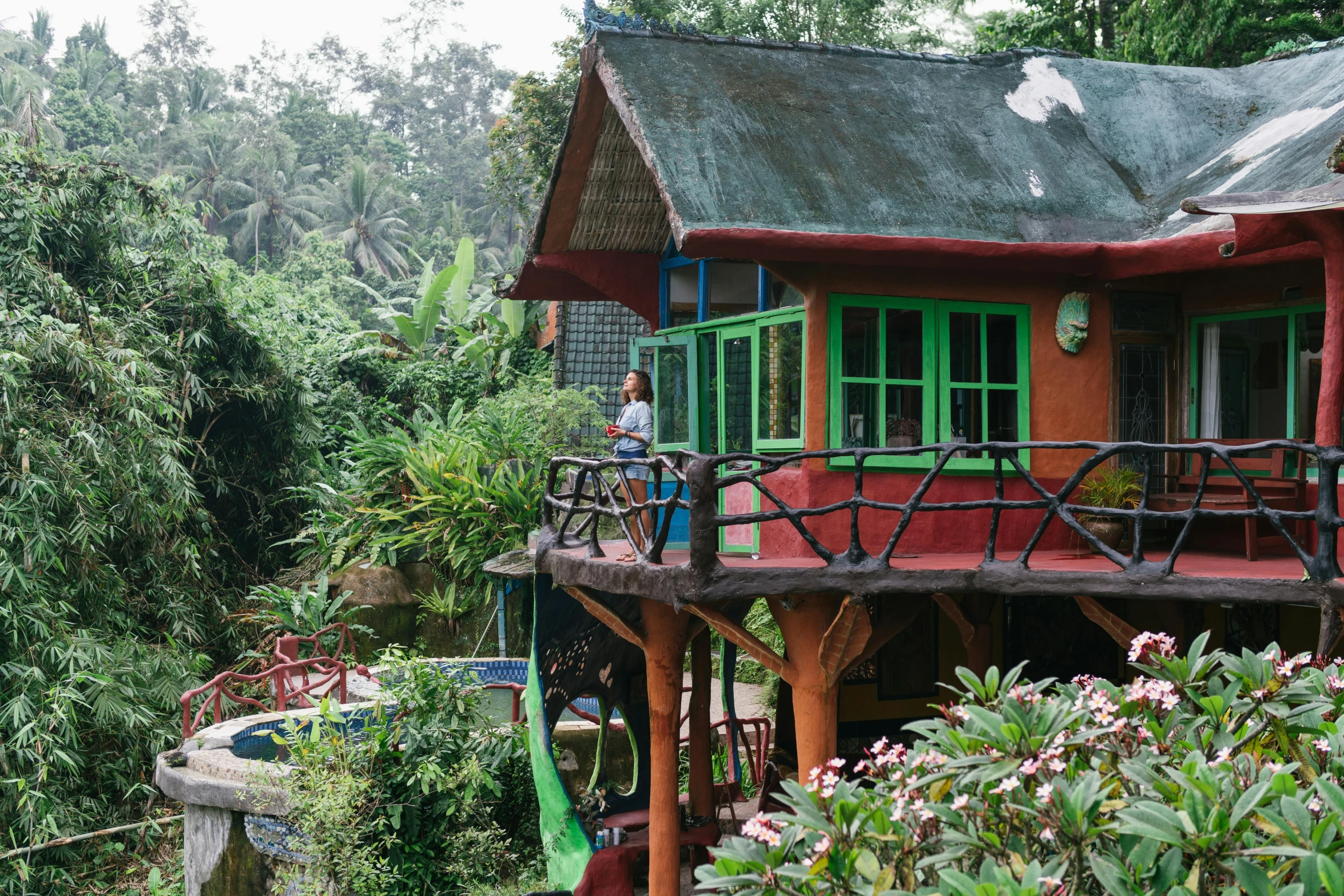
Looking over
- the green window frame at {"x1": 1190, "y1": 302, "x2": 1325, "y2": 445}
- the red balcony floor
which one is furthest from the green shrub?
the green window frame at {"x1": 1190, "y1": 302, "x2": 1325, "y2": 445}

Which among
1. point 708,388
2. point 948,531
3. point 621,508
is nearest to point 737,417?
point 708,388

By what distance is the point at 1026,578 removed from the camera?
24.1 ft

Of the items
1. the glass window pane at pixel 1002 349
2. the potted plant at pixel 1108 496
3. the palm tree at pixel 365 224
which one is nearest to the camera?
the potted plant at pixel 1108 496

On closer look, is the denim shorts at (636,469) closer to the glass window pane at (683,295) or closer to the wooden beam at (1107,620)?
the glass window pane at (683,295)

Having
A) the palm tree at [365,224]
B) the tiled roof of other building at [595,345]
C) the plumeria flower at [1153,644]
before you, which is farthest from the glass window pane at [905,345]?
the palm tree at [365,224]

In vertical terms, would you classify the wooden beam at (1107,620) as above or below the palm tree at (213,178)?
below

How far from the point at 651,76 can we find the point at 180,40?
5497cm

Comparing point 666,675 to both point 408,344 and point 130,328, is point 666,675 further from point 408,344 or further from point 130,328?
point 408,344

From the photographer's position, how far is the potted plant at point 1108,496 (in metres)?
8.69

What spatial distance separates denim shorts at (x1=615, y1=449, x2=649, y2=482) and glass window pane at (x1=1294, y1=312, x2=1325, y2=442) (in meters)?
5.16

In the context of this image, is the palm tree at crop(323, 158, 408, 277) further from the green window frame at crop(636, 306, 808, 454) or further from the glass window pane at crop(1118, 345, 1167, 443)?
the glass window pane at crop(1118, 345, 1167, 443)

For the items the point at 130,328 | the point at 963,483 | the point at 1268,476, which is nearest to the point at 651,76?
the point at 963,483

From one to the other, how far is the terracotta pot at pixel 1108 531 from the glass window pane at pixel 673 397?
3442 mm

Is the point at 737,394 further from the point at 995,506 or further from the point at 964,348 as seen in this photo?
the point at 995,506
